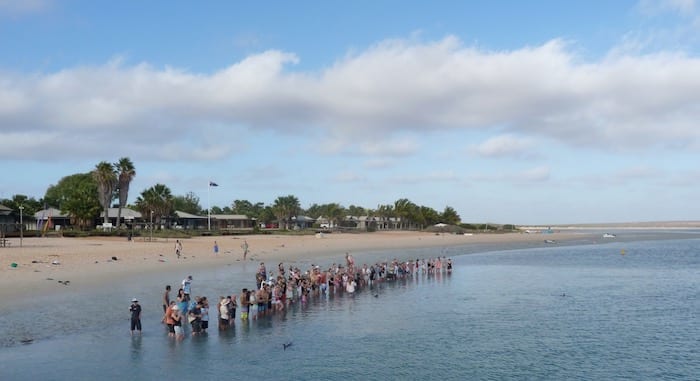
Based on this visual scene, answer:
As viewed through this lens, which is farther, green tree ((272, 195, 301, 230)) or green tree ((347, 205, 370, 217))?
green tree ((347, 205, 370, 217))

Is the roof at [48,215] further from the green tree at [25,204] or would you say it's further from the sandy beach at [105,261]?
the sandy beach at [105,261]

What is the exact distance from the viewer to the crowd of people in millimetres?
21891

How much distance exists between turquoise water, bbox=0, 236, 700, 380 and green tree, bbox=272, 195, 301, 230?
96222mm

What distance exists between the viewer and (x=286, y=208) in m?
132

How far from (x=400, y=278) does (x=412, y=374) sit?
93.2ft

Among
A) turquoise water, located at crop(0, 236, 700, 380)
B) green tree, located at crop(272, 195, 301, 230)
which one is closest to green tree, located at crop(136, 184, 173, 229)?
green tree, located at crop(272, 195, 301, 230)

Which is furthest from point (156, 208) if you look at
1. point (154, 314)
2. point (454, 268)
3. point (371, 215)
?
point (371, 215)

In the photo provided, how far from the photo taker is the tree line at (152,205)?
87.2 meters

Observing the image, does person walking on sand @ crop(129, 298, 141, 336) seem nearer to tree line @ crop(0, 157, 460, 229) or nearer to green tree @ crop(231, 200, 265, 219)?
tree line @ crop(0, 157, 460, 229)

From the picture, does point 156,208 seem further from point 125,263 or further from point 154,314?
point 154,314

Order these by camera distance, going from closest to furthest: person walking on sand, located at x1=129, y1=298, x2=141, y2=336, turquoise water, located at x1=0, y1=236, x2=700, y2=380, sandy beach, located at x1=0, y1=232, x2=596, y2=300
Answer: turquoise water, located at x1=0, y1=236, x2=700, y2=380 < person walking on sand, located at x1=129, y1=298, x2=141, y2=336 < sandy beach, located at x1=0, y1=232, x2=596, y2=300

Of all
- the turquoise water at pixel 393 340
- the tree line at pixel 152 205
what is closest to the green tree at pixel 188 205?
the tree line at pixel 152 205

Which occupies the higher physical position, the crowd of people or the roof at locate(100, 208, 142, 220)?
the roof at locate(100, 208, 142, 220)

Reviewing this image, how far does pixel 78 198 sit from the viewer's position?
8481 cm
